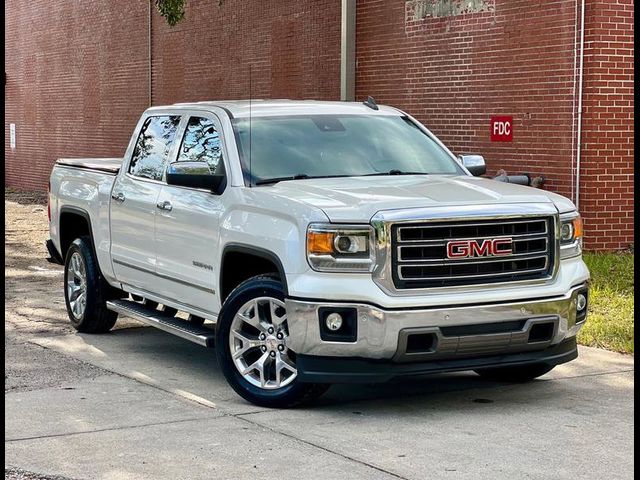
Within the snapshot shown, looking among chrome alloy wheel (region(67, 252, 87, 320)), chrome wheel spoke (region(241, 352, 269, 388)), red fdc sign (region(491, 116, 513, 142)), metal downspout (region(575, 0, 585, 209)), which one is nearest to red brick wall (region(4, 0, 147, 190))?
red fdc sign (region(491, 116, 513, 142))

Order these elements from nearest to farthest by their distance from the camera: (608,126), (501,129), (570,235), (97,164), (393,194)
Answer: (393,194) < (570,235) < (97,164) < (608,126) < (501,129)

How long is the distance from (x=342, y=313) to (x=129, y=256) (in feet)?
9.50

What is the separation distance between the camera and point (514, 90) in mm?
15836

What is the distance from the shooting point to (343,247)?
7133 mm

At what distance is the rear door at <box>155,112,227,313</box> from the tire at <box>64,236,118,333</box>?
4.59ft

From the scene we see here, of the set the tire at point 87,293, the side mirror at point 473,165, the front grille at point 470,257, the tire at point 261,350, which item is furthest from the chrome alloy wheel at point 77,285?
the front grille at point 470,257

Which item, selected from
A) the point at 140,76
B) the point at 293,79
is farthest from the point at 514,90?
the point at 140,76

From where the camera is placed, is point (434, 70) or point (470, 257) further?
point (434, 70)

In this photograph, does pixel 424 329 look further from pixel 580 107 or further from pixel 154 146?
pixel 580 107

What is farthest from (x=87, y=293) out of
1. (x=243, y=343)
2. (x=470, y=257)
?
(x=470, y=257)

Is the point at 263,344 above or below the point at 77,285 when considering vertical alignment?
above

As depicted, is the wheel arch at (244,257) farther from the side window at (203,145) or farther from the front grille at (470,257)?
the front grille at (470,257)

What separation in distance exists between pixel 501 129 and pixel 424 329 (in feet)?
30.9

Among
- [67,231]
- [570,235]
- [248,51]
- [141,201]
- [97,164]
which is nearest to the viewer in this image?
[570,235]
